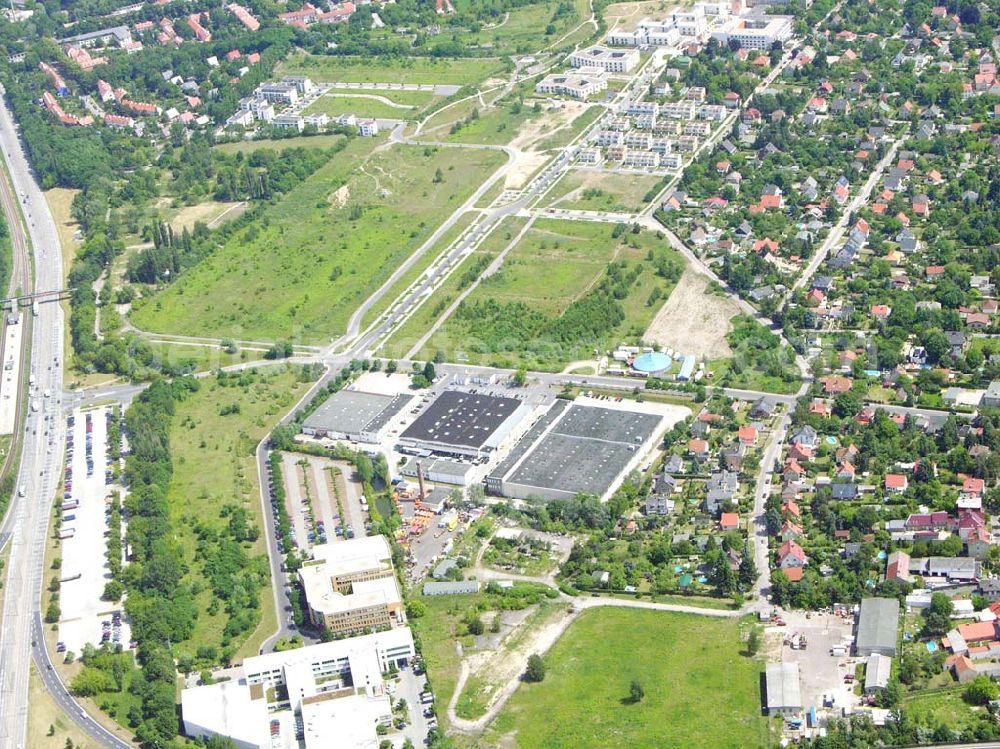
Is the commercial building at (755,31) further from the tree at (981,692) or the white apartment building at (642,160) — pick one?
the tree at (981,692)

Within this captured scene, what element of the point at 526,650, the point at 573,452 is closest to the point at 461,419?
the point at 573,452

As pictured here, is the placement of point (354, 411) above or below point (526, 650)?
above

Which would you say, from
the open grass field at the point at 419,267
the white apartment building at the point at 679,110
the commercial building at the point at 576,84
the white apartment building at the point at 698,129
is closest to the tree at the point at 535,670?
the open grass field at the point at 419,267

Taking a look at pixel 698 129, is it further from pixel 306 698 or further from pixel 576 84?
pixel 306 698

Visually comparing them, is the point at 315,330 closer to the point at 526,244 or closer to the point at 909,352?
the point at 526,244

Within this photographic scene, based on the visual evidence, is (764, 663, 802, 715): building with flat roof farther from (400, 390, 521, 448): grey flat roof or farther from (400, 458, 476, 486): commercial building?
(400, 390, 521, 448): grey flat roof

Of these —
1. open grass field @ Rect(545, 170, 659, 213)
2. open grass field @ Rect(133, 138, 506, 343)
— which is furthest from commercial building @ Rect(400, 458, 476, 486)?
open grass field @ Rect(545, 170, 659, 213)
